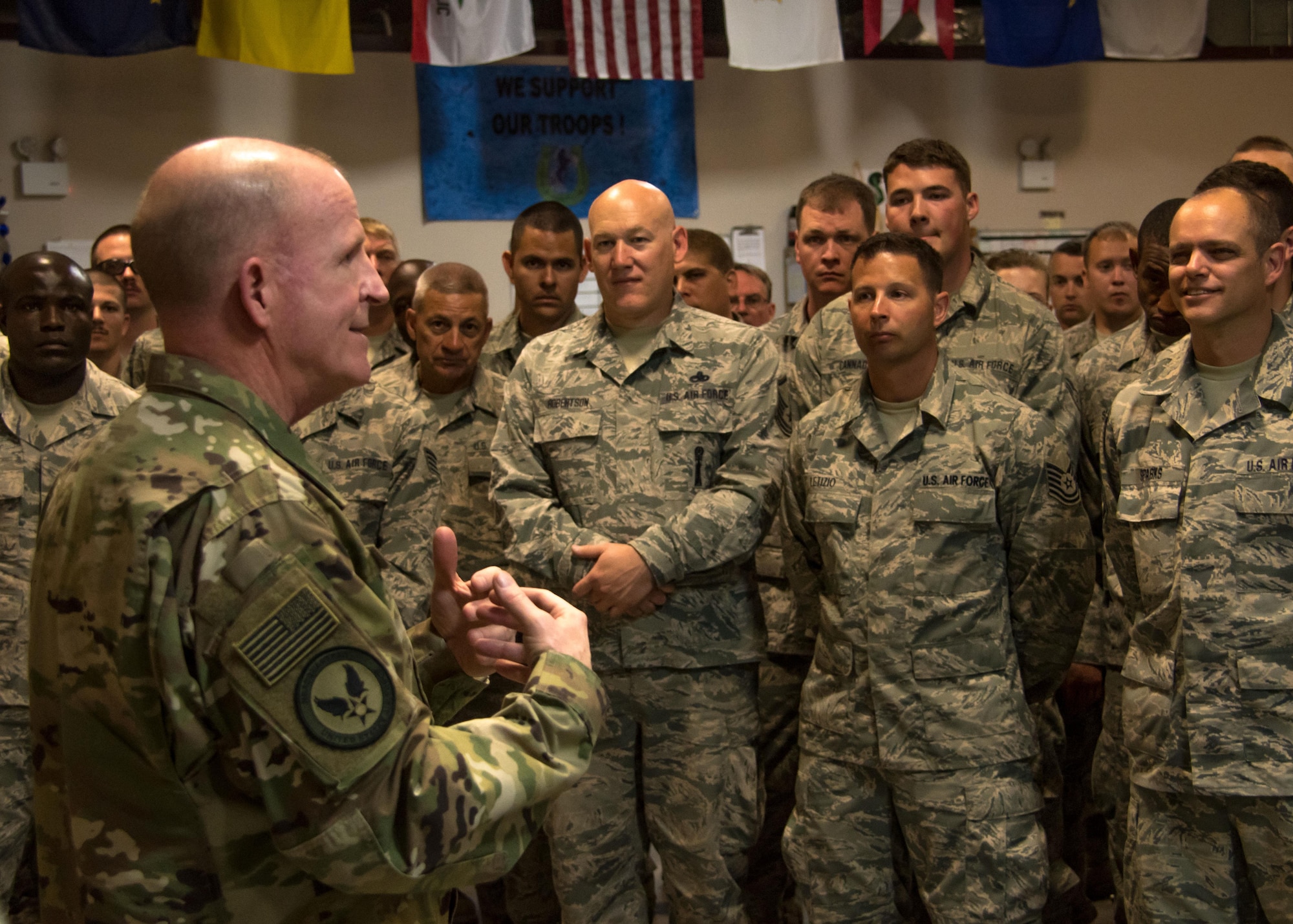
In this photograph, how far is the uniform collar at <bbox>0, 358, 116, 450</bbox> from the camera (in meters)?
3.02

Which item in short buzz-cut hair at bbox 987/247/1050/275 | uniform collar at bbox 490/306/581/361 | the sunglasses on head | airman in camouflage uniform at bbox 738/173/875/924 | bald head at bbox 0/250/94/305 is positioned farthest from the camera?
short buzz-cut hair at bbox 987/247/1050/275

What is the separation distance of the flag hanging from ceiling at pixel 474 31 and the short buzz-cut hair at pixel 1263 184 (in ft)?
13.1

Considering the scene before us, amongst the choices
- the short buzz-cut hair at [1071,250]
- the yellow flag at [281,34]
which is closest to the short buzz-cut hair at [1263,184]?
the short buzz-cut hair at [1071,250]

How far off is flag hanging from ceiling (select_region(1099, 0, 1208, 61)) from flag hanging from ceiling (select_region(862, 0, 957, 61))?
38.2 inches

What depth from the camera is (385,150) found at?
6355 mm

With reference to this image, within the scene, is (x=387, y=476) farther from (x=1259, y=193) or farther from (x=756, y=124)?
(x=756, y=124)

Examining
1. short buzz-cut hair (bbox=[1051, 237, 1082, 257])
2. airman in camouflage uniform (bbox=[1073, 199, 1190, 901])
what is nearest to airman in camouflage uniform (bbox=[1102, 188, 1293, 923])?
airman in camouflage uniform (bbox=[1073, 199, 1190, 901])

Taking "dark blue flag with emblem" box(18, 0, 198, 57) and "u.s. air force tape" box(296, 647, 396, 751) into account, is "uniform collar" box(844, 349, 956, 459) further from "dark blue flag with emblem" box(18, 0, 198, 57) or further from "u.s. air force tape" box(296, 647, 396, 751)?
"dark blue flag with emblem" box(18, 0, 198, 57)

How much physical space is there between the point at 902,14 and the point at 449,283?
12.0 feet

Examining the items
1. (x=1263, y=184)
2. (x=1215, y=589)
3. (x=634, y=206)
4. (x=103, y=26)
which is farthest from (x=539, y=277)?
(x=103, y=26)

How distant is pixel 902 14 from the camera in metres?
6.11

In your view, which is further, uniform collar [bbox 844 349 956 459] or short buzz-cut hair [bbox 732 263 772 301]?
short buzz-cut hair [bbox 732 263 772 301]

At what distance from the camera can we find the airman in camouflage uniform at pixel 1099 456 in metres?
2.94

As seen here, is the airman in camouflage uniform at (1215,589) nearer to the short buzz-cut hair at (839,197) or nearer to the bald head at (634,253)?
the bald head at (634,253)
